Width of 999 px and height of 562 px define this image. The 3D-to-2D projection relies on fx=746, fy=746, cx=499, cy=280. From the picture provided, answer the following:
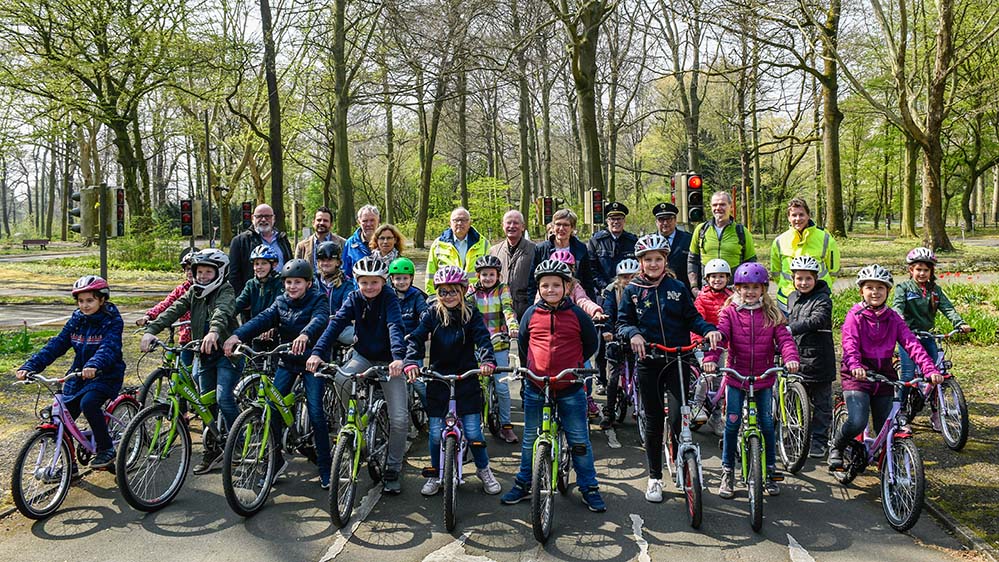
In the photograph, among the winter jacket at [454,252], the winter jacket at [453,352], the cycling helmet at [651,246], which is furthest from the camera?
the winter jacket at [454,252]

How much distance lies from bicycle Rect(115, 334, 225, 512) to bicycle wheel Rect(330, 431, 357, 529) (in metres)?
1.36

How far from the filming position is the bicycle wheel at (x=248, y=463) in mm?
4967

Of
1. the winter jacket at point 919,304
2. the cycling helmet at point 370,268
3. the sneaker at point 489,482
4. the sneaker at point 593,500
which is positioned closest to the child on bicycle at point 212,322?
the cycling helmet at point 370,268

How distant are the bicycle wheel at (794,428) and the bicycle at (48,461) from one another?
5.43 meters

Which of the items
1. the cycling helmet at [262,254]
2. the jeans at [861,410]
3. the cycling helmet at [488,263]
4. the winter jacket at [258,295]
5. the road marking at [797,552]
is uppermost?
the cycling helmet at [262,254]

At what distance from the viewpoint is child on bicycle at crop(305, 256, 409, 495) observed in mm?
5578

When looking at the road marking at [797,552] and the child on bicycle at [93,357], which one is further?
the child on bicycle at [93,357]

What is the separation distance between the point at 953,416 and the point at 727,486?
99.7 inches

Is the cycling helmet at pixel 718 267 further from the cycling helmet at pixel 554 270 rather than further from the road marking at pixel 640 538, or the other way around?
the road marking at pixel 640 538

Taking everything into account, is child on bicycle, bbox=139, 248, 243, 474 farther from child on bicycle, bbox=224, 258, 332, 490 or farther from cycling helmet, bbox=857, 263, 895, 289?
cycling helmet, bbox=857, 263, 895, 289

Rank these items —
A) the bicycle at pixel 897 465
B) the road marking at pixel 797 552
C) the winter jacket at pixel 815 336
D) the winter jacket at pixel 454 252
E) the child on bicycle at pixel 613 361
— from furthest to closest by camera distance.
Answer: the winter jacket at pixel 454 252 < the child on bicycle at pixel 613 361 < the winter jacket at pixel 815 336 < the bicycle at pixel 897 465 < the road marking at pixel 797 552

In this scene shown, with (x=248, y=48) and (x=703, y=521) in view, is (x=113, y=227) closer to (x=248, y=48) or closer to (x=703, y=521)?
(x=248, y=48)

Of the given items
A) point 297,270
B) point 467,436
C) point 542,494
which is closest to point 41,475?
point 297,270

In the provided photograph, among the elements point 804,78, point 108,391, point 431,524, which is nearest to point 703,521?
point 431,524
